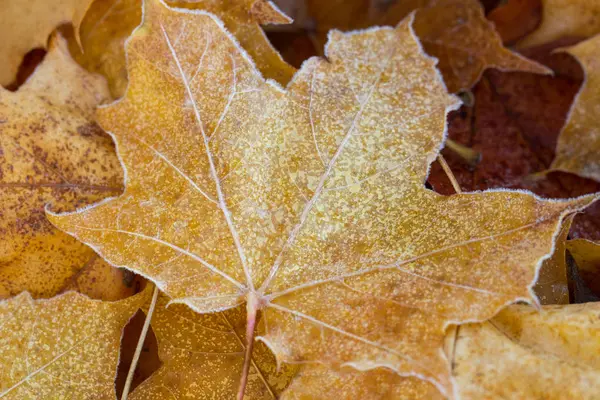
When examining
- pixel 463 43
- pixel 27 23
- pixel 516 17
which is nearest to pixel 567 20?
pixel 516 17

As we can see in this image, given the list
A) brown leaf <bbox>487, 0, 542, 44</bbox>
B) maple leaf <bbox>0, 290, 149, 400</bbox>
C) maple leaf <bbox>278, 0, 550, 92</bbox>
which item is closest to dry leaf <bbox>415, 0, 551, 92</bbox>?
maple leaf <bbox>278, 0, 550, 92</bbox>

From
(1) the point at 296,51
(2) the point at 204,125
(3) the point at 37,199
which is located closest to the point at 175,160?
(2) the point at 204,125

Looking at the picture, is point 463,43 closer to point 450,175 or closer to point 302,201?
point 450,175

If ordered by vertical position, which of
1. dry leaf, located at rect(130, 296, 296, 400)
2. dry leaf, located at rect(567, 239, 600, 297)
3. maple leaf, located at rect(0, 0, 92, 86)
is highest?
maple leaf, located at rect(0, 0, 92, 86)

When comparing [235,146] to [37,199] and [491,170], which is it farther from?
[491,170]

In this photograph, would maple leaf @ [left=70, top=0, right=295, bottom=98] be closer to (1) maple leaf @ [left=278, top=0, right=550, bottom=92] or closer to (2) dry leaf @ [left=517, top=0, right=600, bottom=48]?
(1) maple leaf @ [left=278, top=0, right=550, bottom=92]

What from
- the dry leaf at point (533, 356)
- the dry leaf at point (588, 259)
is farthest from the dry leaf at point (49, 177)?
the dry leaf at point (588, 259)
